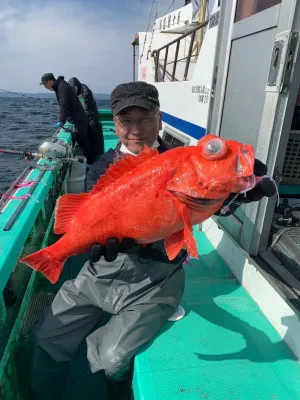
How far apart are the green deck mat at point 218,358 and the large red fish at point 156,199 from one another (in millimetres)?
868

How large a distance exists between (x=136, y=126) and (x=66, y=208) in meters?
0.92

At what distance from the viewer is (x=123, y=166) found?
1.88 metres

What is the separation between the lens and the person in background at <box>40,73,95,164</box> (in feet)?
26.5

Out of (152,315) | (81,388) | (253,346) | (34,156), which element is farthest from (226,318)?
(34,156)

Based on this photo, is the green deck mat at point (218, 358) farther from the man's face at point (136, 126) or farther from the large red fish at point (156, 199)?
the man's face at point (136, 126)

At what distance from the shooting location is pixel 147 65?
8750 millimetres

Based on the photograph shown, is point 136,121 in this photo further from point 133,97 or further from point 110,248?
point 110,248

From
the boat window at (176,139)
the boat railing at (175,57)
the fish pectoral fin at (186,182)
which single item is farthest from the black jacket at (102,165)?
the boat railing at (175,57)

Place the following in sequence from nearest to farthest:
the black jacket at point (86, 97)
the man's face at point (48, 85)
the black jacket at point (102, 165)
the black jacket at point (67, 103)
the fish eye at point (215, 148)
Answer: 1. the fish eye at point (215, 148)
2. the black jacket at point (102, 165)
3. the black jacket at point (67, 103)
4. the man's face at point (48, 85)
5. the black jacket at point (86, 97)

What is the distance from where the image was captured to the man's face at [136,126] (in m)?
2.43

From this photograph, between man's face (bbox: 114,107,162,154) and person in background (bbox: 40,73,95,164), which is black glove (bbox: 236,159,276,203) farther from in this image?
person in background (bbox: 40,73,95,164)

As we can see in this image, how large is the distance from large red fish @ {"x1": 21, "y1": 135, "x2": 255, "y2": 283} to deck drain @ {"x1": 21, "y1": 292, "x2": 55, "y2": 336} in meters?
1.32

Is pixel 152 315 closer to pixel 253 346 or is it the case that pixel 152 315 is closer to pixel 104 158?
pixel 253 346

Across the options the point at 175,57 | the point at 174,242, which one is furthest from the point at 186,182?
the point at 175,57
